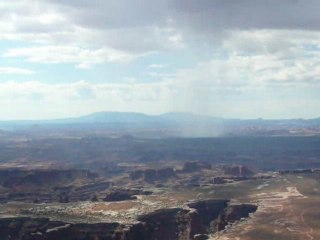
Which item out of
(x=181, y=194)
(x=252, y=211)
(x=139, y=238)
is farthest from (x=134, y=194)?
(x=139, y=238)

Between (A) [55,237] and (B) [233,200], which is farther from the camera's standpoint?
(B) [233,200]

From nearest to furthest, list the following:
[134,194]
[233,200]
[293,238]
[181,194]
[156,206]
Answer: [293,238] → [156,206] → [233,200] → [181,194] → [134,194]

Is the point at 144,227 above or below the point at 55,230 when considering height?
below

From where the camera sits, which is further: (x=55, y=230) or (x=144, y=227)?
(x=144, y=227)

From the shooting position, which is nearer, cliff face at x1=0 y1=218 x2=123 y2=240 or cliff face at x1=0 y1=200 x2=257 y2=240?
cliff face at x1=0 y1=218 x2=123 y2=240

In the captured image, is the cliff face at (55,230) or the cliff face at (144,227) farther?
the cliff face at (144,227)

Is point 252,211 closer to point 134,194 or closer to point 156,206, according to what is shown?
point 156,206

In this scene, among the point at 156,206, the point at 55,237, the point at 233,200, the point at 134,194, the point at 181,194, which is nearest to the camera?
A: the point at 55,237
